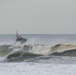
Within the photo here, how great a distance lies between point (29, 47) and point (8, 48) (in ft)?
11.3

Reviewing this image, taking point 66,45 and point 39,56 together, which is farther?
point 66,45

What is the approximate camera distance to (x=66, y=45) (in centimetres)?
2391

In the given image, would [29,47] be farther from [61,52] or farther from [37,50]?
[61,52]

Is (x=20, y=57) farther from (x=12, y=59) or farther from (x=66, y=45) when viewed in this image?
(x=66, y=45)

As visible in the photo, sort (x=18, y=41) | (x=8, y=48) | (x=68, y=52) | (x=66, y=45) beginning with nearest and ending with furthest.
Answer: (x=68, y=52) < (x=66, y=45) < (x=8, y=48) < (x=18, y=41)
